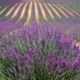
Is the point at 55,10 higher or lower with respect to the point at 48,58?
lower

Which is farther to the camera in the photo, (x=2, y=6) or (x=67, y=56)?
(x=2, y=6)

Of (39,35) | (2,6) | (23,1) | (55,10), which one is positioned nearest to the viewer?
(39,35)

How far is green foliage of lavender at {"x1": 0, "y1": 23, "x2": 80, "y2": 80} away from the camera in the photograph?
3.22 m

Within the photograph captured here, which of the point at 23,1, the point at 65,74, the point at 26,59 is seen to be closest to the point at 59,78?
the point at 65,74

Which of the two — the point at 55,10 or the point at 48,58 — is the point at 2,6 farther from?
the point at 48,58

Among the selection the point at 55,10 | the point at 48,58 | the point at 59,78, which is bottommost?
the point at 55,10

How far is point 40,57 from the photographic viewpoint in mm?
3314

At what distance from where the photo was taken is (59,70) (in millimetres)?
3148

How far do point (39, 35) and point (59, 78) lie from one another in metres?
0.77

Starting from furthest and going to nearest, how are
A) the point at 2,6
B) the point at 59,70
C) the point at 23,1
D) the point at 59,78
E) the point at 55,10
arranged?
1. the point at 23,1
2. the point at 2,6
3. the point at 55,10
4. the point at 59,78
5. the point at 59,70

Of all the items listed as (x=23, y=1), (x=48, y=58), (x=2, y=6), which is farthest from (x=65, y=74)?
(x=23, y=1)

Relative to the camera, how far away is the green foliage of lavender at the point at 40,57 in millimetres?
3219

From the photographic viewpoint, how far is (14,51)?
349cm

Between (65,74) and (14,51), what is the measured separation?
0.74 meters
